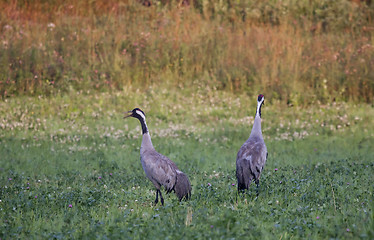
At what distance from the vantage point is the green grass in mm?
6332

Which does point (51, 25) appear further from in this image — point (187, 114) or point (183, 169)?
point (183, 169)

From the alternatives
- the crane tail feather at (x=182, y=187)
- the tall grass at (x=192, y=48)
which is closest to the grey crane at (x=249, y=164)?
the crane tail feather at (x=182, y=187)

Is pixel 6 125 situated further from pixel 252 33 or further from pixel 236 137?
pixel 252 33

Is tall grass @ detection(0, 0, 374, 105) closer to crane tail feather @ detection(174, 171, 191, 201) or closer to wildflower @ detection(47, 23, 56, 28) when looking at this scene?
wildflower @ detection(47, 23, 56, 28)

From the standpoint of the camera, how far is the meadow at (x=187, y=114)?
6.84 m

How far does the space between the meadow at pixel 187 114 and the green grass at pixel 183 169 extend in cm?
4

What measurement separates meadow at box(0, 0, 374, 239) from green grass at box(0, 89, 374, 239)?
0.13ft

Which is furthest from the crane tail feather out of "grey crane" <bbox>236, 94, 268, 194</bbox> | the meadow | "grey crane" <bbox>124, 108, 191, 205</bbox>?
"grey crane" <bbox>236, 94, 268, 194</bbox>

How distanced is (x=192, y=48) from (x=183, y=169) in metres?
10.8

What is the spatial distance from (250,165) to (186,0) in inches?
762

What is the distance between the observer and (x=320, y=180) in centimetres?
914

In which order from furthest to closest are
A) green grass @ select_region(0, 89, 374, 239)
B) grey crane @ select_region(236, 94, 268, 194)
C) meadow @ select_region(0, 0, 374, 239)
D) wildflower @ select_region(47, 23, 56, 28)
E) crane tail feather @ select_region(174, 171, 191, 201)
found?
wildflower @ select_region(47, 23, 56, 28)
grey crane @ select_region(236, 94, 268, 194)
crane tail feather @ select_region(174, 171, 191, 201)
meadow @ select_region(0, 0, 374, 239)
green grass @ select_region(0, 89, 374, 239)

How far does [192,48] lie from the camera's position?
21141 mm

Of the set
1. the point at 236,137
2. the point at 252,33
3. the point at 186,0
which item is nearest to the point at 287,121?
the point at 236,137
